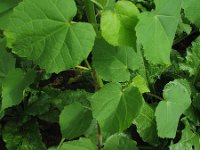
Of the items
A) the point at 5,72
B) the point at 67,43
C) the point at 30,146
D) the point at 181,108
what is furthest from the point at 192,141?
the point at 67,43

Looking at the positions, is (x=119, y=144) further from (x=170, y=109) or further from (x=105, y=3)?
(x=105, y=3)

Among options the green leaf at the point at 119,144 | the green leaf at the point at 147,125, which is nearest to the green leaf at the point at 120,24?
the green leaf at the point at 119,144

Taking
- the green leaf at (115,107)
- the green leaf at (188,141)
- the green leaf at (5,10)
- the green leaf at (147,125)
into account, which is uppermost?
the green leaf at (5,10)

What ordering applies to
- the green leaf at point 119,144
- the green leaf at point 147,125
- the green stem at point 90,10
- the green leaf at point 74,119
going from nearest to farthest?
the green stem at point 90,10, the green leaf at point 74,119, the green leaf at point 119,144, the green leaf at point 147,125

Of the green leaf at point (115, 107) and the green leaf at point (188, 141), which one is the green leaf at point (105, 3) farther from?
the green leaf at point (188, 141)

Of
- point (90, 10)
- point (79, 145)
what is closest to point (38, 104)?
point (79, 145)

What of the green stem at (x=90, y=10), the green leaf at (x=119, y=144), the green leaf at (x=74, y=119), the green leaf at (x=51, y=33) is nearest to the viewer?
the green leaf at (x=51, y=33)

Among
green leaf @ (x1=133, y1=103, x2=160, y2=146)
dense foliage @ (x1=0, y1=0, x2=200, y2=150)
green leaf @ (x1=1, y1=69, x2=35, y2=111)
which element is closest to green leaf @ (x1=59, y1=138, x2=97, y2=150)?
dense foliage @ (x1=0, y1=0, x2=200, y2=150)
